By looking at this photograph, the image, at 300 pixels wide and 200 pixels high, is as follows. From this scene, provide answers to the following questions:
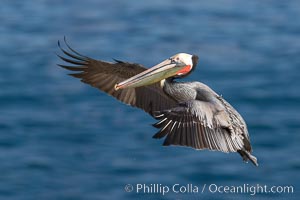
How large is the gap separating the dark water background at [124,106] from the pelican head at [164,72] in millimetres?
8167

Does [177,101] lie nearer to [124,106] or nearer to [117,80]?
[117,80]

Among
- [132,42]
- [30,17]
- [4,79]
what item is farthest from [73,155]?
[30,17]

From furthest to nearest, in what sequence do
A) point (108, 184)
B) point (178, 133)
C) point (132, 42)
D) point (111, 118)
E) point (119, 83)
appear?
1. point (132, 42)
2. point (111, 118)
3. point (108, 184)
4. point (119, 83)
5. point (178, 133)

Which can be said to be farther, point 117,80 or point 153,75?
point 117,80

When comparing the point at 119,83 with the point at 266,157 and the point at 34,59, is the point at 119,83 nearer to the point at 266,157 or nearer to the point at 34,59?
the point at 266,157

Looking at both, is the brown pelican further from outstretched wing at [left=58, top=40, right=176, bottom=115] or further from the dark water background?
the dark water background

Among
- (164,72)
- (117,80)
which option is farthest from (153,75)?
(117,80)

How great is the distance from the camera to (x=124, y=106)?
25.5 meters

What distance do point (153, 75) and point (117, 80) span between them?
1166mm

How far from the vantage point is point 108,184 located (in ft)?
74.1

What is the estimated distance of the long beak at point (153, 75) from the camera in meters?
13.9

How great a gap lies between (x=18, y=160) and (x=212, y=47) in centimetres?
747

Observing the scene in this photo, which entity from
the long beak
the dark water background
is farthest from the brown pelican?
the dark water background

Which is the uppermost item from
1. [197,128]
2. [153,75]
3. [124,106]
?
[124,106]
